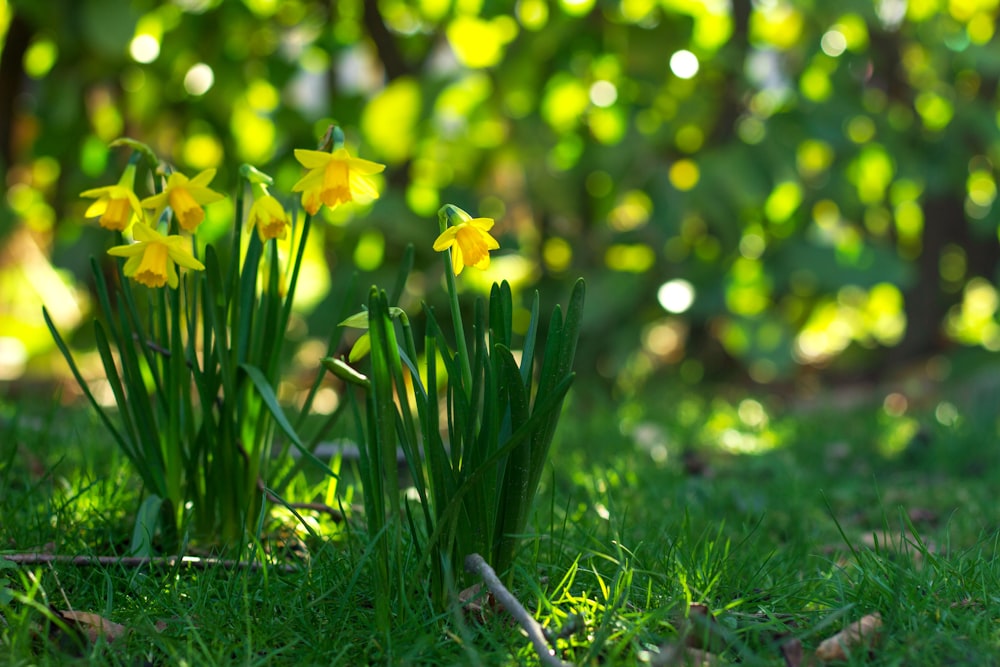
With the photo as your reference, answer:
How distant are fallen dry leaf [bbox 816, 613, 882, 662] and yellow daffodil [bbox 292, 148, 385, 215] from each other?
736mm

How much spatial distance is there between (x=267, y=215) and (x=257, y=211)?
0.02 meters

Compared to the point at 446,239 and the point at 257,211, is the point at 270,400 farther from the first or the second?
the point at 446,239

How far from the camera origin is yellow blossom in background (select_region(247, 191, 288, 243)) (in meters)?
1.25

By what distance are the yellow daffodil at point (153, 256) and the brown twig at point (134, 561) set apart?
1.17ft

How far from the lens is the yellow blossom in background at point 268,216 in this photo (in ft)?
4.09

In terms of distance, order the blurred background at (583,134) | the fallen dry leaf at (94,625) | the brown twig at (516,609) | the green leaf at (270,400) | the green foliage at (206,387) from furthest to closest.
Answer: the blurred background at (583,134) < the green foliage at (206,387) < the green leaf at (270,400) < the fallen dry leaf at (94,625) < the brown twig at (516,609)

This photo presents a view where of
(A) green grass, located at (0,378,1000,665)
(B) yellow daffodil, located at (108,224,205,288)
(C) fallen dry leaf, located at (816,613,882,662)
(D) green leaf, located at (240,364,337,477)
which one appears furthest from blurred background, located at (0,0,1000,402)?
(C) fallen dry leaf, located at (816,613,882,662)

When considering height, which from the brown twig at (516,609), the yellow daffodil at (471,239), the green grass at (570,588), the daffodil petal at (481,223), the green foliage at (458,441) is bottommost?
the green grass at (570,588)

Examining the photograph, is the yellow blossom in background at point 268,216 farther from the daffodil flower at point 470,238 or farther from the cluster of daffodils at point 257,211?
the daffodil flower at point 470,238

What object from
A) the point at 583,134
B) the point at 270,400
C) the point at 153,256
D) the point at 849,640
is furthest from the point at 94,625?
the point at 583,134

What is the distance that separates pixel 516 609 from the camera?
3.40 feet

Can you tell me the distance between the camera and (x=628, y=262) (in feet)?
10.9

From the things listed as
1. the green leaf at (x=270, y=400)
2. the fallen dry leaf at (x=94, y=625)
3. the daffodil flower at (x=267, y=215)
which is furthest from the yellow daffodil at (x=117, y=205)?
the fallen dry leaf at (x=94, y=625)

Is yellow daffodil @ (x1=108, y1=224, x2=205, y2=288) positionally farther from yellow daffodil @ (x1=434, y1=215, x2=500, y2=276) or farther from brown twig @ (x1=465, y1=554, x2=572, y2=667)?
brown twig @ (x1=465, y1=554, x2=572, y2=667)
